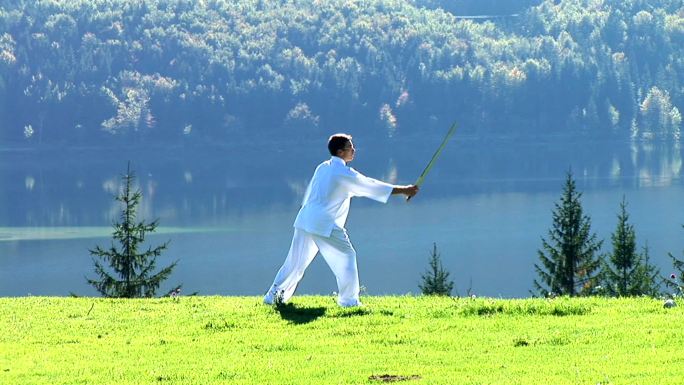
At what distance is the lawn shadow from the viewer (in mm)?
10172

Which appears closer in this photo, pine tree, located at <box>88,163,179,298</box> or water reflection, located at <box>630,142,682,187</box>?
pine tree, located at <box>88,163,179,298</box>

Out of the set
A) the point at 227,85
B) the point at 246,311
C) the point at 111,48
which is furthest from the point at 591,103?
the point at 246,311

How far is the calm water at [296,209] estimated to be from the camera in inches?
1998

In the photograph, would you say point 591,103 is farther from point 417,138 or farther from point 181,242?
point 181,242

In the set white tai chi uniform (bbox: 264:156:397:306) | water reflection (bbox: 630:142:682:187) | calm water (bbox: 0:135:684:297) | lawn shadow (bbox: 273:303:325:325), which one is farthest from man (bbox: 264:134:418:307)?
water reflection (bbox: 630:142:682:187)

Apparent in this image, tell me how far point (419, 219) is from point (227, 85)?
112m

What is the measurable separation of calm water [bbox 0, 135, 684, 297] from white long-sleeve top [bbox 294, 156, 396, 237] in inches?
1206

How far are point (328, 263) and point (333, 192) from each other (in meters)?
0.62

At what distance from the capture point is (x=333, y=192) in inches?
429

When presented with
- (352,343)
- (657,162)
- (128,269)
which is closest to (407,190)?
(352,343)

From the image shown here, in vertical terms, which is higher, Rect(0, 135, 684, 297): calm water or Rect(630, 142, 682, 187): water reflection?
Rect(630, 142, 682, 187): water reflection

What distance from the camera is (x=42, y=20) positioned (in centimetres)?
19288

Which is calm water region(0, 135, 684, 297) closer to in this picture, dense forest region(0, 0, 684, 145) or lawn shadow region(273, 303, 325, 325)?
dense forest region(0, 0, 684, 145)

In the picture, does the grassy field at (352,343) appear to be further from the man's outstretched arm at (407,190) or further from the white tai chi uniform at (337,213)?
the man's outstretched arm at (407,190)
